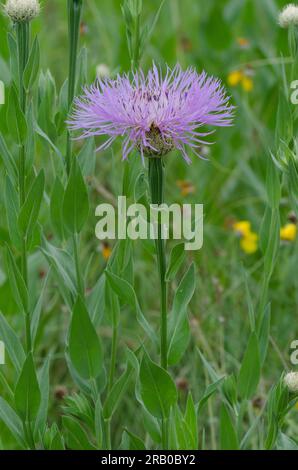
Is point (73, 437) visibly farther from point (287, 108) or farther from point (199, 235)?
point (287, 108)

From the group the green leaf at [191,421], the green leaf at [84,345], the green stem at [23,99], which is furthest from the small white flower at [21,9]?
the green leaf at [191,421]

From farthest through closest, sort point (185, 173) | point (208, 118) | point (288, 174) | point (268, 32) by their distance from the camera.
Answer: point (268, 32) → point (185, 173) → point (288, 174) → point (208, 118)

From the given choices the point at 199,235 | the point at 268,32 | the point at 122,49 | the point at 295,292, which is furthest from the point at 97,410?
the point at 268,32

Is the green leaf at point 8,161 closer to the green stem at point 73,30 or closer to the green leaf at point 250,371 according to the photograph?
the green stem at point 73,30

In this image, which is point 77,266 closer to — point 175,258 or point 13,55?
point 175,258

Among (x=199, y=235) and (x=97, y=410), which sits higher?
(x=199, y=235)

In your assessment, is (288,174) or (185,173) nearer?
(288,174)

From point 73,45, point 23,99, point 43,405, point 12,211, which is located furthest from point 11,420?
point 73,45
